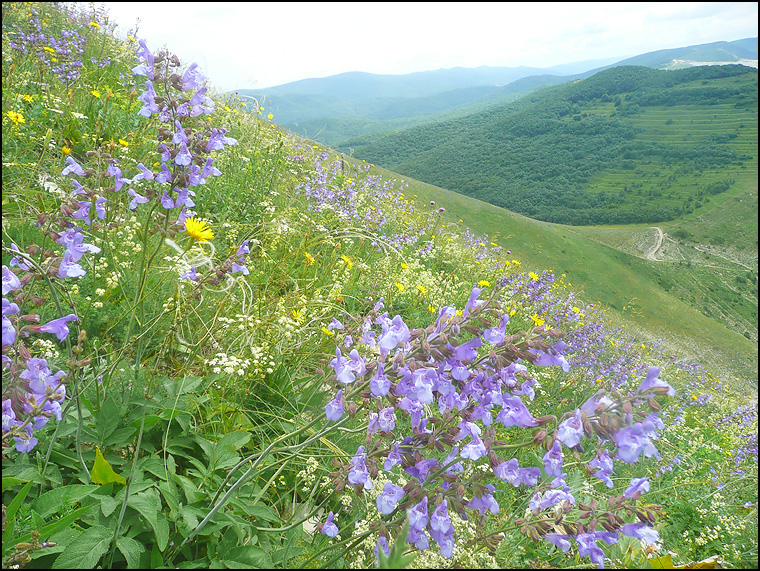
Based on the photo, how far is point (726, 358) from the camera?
1479 inches

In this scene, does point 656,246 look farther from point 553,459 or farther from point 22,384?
point 22,384

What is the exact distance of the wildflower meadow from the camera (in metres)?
1.43

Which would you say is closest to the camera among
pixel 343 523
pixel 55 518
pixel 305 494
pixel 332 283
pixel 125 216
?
pixel 55 518

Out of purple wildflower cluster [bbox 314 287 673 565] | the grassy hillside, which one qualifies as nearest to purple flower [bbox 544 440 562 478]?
purple wildflower cluster [bbox 314 287 673 565]

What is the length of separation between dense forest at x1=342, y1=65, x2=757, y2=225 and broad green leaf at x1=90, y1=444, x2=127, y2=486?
318ft

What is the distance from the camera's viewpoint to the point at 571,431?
1312 millimetres

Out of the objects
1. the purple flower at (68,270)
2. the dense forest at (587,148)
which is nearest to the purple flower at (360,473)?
the purple flower at (68,270)

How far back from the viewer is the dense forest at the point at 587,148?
107 meters

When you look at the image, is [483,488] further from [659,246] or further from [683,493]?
[659,246]

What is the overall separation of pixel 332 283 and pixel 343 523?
96.4 inches

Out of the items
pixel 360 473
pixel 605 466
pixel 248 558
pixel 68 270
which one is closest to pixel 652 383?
pixel 605 466

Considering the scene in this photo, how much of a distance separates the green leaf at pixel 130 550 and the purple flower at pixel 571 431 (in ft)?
5.46

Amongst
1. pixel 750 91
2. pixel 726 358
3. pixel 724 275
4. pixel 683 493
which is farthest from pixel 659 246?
pixel 750 91

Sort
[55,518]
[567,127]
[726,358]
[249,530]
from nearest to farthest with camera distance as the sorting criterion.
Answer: [55,518]
[249,530]
[726,358]
[567,127]
